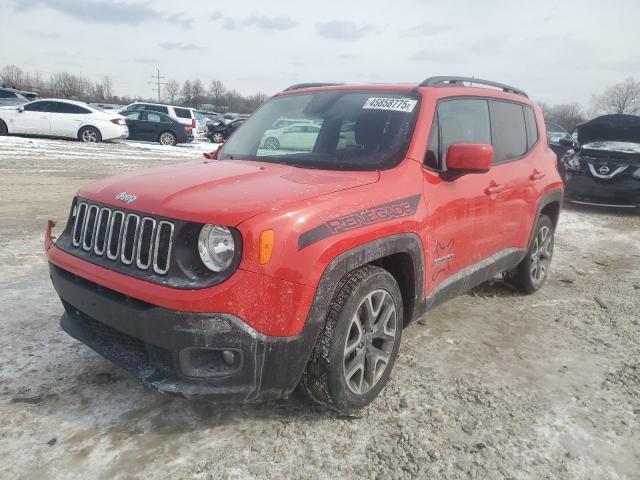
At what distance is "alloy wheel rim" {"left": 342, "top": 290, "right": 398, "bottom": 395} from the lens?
268 centimetres

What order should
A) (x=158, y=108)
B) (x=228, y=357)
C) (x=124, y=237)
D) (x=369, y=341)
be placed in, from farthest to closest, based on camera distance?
1. (x=158, y=108)
2. (x=369, y=341)
3. (x=124, y=237)
4. (x=228, y=357)

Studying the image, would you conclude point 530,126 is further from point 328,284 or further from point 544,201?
point 328,284

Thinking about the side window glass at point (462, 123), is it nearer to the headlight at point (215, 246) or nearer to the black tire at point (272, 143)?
the black tire at point (272, 143)

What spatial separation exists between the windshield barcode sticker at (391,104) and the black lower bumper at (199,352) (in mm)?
1687

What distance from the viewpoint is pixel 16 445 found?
2.39 metres

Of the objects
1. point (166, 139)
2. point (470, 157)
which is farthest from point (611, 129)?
point (166, 139)

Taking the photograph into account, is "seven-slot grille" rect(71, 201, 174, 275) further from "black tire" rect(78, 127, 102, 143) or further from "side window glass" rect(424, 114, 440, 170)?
"black tire" rect(78, 127, 102, 143)

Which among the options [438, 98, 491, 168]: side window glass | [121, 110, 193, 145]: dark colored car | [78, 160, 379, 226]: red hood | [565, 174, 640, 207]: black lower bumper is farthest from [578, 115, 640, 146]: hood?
[121, 110, 193, 145]: dark colored car

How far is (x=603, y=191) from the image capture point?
9.07m

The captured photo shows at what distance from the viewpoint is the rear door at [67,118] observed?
1797cm

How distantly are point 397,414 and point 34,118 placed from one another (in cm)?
1873

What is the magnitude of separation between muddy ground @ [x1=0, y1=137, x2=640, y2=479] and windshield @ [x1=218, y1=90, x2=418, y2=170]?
1.38m

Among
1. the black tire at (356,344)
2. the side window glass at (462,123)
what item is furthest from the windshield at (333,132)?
the black tire at (356,344)

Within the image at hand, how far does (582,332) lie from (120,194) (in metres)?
3.53
